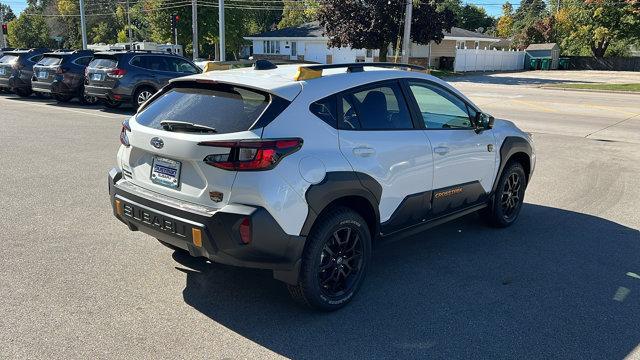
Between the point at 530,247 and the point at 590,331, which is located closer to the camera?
the point at 590,331

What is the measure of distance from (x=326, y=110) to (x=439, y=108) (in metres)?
1.74

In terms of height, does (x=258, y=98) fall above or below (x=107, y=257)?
above

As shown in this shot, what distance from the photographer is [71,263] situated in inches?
182

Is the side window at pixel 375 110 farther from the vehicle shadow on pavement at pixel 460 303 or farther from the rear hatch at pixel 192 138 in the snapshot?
the vehicle shadow on pavement at pixel 460 303

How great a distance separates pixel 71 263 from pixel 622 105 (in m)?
21.4

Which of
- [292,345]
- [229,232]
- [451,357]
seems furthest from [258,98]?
[451,357]

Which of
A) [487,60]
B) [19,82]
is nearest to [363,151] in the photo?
[19,82]

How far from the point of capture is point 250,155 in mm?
3412

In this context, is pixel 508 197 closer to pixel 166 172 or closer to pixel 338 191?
pixel 338 191

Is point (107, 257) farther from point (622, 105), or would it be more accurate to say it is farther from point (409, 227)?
point (622, 105)

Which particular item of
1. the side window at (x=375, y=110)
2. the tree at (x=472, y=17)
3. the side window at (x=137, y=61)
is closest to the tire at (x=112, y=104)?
the side window at (x=137, y=61)

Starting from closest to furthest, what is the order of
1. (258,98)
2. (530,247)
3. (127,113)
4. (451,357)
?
(451,357) < (258,98) < (530,247) < (127,113)

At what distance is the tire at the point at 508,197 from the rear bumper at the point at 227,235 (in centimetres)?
295

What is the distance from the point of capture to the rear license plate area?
3721mm
